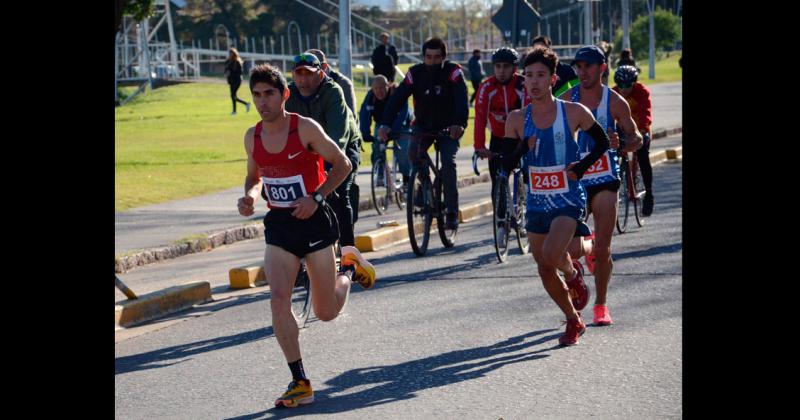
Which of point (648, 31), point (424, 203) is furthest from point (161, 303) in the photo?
point (648, 31)

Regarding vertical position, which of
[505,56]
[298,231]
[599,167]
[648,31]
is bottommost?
[298,231]

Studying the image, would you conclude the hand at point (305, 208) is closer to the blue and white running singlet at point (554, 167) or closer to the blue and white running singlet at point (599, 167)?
the blue and white running singlet at point (554, 167)

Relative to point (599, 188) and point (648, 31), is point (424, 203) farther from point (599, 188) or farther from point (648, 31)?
point (648, 31)

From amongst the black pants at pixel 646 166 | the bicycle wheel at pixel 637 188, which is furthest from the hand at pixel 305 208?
A: the bicycle wheel at pixel 637 188

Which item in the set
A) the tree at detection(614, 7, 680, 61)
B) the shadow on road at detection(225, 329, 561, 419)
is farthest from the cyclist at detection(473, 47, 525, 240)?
the tree at detection(614, 7, 680, 61)

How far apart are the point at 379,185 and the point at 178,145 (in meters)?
12.1

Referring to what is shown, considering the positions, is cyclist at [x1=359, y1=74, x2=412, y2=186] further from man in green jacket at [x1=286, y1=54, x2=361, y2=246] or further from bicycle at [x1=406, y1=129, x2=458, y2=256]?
man in green jacket at [x1=286, y1=54, x2=361, y2=246]

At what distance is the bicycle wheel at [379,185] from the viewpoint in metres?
16.3

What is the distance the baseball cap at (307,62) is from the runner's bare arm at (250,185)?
2.43m

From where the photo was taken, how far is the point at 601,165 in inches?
336
